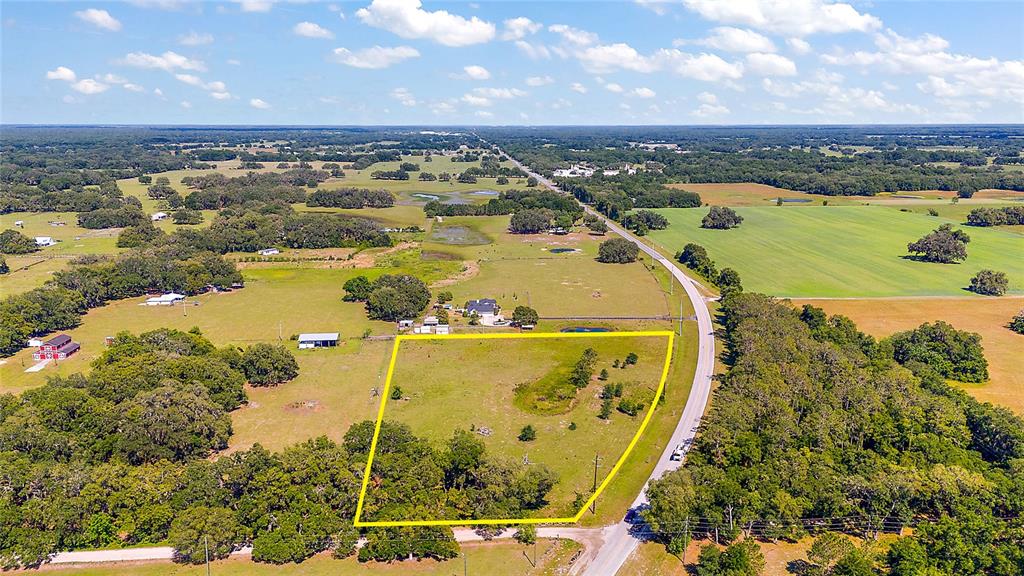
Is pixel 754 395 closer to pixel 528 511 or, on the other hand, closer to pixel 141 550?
pixel 528 511

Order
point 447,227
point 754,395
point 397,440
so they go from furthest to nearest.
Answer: point 447,227, point 754,395, point 397,440

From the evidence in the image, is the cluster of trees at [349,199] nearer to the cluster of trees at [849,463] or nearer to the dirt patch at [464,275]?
the dirt patch at [464,275]

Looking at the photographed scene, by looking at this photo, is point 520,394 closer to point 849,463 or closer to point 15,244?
point 849,463

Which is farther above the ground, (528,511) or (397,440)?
(397,440)

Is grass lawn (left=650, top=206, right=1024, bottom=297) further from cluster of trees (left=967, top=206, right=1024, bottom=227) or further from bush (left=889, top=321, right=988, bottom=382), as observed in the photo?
bush (left=889, top=321, right=988, bottom=382)

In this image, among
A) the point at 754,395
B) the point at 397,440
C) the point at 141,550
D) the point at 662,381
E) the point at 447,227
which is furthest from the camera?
the point at 447,227

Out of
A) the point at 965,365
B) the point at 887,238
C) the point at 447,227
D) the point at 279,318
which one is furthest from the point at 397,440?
the point at 887,238

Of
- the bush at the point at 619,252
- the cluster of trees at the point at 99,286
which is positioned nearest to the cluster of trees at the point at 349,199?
the cluster of trees at the point at 99,286
